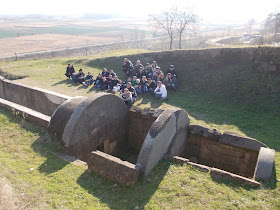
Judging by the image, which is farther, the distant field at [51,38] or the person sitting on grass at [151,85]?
the distant field at [51,38]

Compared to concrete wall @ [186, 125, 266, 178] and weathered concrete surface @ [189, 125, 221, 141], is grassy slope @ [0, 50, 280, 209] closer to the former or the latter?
concrete wall @ [186, 125, 266, 178]

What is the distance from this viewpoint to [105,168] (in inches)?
224

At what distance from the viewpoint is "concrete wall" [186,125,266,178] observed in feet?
22.4

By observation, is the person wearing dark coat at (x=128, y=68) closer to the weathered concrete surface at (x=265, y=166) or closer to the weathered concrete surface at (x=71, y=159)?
the weathered concrete surface at (x=71, y=159)

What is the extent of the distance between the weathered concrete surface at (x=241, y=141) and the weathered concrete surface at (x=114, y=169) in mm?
3121

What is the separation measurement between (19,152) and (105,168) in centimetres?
278

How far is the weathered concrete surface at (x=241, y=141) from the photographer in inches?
261

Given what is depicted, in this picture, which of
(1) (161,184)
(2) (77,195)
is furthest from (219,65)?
(2) (77,195)

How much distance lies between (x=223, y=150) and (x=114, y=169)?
3.68 m

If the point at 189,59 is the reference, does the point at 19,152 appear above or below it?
below

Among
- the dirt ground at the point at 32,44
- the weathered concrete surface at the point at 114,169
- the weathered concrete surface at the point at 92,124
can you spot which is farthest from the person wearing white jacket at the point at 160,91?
the dirt ground at the point at 32,44

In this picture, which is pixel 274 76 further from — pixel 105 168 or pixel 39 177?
pixel 39 177

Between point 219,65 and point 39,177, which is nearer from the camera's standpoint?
point 39,177

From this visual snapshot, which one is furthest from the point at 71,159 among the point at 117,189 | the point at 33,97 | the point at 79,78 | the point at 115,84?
the point at 79,78
